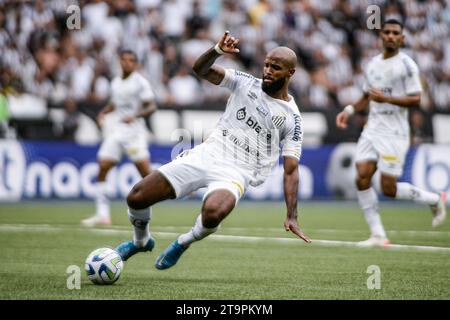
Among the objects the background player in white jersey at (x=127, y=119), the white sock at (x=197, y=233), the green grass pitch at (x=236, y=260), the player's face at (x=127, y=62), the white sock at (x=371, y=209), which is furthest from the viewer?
the background player in white jersey at (x=127, y=119)

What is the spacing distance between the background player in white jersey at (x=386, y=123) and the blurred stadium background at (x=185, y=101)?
74 cm

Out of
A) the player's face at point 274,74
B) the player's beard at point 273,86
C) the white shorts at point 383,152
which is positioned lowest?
the white shorts at point 383,152

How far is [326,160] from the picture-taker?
76.0 feet

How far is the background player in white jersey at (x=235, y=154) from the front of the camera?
9.71m

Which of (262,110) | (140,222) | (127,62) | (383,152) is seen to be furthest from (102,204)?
(262,110)

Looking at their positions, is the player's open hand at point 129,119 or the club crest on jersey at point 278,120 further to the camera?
the player's open hand at point 129,119

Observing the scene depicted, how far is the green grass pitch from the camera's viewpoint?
345 inches

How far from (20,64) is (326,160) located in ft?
24.1

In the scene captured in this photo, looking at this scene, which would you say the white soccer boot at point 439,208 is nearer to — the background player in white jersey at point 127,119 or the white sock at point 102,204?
the background player in white jersey at point 127,119

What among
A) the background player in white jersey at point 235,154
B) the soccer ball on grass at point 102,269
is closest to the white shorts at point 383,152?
the background player in white jersey at point 235,154

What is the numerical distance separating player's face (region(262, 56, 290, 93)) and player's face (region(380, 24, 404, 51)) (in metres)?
3.83

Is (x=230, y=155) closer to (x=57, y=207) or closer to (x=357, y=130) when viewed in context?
(x=57, y=207)

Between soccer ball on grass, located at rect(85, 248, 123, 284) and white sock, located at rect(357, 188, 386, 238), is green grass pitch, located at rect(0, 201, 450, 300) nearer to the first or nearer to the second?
soccer ball on grass, located at rect(85, 248, 123, 284)

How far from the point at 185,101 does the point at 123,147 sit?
252 inches
